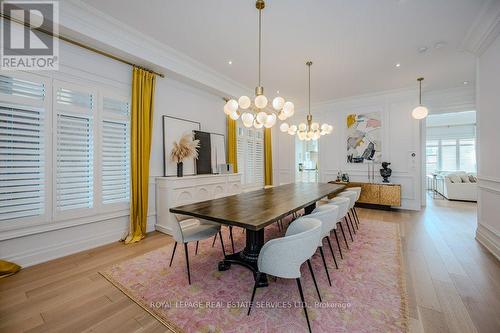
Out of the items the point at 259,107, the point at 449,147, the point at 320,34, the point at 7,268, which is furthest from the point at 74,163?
the point at 449,147

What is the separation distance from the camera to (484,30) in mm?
2777

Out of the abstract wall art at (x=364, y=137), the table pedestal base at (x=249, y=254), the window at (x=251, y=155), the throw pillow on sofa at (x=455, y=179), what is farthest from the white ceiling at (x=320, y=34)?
the throw pillow on sofa at (x=455, y=179)

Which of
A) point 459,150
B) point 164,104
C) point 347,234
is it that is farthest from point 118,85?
point 459,150

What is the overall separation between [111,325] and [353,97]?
6.71 meters

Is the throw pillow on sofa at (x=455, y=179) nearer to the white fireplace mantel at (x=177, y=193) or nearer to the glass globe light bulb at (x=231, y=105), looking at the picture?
the white fireplace mantel at (x=177, y=193)

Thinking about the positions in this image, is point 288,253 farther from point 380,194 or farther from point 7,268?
point 380,194

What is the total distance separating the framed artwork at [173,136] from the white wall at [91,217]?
9 cm

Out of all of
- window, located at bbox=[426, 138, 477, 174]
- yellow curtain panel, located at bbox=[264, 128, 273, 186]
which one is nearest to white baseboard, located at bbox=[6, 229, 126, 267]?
Answer: yellow curtain panel, located at bbox=[264, 128, 273, 186]

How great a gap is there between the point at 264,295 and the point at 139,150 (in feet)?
9.43

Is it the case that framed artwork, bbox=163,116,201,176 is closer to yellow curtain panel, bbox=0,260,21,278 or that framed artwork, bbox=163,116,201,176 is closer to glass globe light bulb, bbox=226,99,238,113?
glass globe light bulb, bbox=226,99,238,113

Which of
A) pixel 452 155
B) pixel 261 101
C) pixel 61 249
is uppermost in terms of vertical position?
pixel 261 101

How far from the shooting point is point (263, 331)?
1517 millimetres

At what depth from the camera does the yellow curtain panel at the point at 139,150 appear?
3361 mm

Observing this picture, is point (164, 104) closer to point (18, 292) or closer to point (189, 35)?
point (189, 35)
